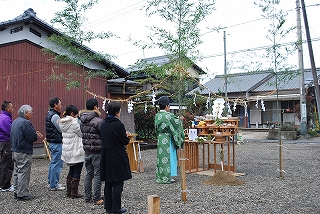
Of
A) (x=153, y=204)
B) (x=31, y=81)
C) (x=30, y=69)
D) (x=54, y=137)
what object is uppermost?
(x=30, y=69)

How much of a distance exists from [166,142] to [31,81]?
19.9ft

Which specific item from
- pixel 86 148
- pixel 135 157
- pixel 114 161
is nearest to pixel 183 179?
pixel 114 161

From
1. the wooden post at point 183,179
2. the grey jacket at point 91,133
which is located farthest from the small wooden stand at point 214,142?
the grey jacket at point 91,133

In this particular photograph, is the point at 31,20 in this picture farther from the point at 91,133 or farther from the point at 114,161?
the point at 114,161

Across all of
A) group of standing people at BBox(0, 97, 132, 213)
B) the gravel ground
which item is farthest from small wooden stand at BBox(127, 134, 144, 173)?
group of standing people at BBox(0, 97, 132, 213)

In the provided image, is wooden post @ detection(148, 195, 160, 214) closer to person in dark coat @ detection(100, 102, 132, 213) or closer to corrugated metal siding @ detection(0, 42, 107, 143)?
person in dark coat @ detection(100, 102, 132, 213)

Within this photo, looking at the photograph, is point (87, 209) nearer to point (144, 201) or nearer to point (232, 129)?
point (144, 201)

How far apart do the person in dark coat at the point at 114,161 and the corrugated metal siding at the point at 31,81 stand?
21.0 feet

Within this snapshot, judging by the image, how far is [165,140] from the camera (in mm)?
7277

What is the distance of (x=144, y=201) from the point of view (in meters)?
5.61

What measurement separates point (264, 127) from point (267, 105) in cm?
172

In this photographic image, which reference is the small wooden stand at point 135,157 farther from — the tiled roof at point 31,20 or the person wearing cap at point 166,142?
the tiled roof at point 31,20

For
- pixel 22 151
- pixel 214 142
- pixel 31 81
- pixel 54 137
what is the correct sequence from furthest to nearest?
pixel 31 81 → pixel 214 142 → pixel 54 137 → pixel 22 151

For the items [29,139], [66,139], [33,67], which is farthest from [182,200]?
[33,67]
